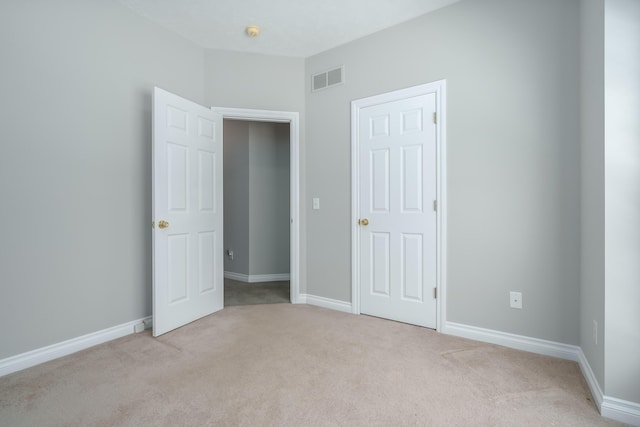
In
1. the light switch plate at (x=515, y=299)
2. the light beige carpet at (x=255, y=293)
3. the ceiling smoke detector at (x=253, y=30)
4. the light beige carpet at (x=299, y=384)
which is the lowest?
the light beige carpet at (x=255, y=293)

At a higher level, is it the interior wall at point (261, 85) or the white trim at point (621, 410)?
the interior wall at point (261, 85)

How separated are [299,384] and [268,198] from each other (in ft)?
10.6

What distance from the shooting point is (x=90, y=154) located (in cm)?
237

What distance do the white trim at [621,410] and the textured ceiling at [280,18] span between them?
2.81m

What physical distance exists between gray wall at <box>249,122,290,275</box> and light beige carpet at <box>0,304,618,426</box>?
2.18m

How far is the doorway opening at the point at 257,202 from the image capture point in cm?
468

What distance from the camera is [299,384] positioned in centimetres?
183

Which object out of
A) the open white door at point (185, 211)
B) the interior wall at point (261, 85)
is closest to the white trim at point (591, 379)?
the interior wall at point (261, 85)

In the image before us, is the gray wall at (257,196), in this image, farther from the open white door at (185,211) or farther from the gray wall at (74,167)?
the gray wall at (74,167)

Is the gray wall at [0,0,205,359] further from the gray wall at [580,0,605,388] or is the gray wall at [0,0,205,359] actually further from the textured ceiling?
the gray wall at [580,0,605,388]

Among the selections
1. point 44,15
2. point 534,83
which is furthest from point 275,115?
point 534,83

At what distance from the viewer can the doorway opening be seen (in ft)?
15.4

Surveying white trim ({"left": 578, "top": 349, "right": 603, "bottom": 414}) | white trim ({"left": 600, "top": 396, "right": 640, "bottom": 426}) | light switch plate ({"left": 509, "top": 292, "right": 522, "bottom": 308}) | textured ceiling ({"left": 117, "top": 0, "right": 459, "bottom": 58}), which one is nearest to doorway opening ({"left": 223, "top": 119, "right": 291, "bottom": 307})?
textured ceiling ({"left": 117, "top": 0, "right": 459, "bottom": 58})

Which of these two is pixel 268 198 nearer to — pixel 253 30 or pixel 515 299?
pixel 253 30
